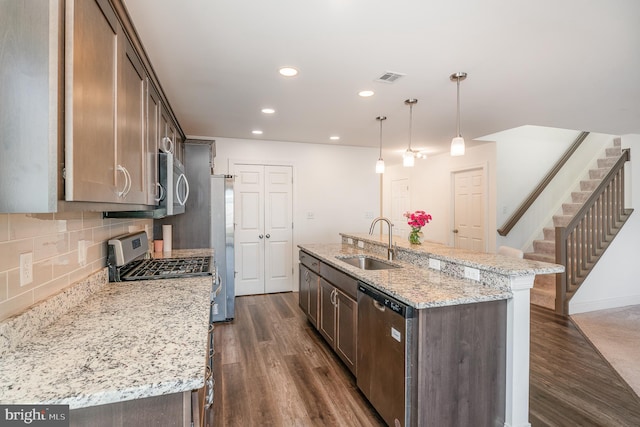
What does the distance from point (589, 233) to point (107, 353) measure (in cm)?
529

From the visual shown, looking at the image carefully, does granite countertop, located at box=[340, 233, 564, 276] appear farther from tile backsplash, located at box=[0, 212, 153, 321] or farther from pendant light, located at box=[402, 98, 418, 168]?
tile backsplash, located at box=[0, 212, 153, 321]

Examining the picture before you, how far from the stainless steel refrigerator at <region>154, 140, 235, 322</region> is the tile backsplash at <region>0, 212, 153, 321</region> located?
1.68 meters

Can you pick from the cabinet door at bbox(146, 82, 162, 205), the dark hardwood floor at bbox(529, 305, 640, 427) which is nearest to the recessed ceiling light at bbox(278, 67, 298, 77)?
the cabinet door at bbox(146, 82, 162, 205)

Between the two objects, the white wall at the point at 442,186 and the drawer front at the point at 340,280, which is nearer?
the drawer front at the point at 340,280

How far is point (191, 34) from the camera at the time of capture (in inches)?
75.5

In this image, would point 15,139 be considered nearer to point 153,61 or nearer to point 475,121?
point 153,61

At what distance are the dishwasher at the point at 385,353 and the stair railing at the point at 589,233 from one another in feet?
10.1

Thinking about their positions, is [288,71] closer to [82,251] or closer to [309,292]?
[82,251]

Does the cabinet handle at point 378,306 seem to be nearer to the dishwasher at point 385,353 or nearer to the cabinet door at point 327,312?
the dishwasher at point 385,353

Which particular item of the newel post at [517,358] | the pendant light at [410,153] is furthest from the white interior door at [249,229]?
the newel post at [517,358]

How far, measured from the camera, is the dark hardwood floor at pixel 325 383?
6.97 feet

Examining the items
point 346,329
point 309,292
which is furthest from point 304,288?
point 346,329

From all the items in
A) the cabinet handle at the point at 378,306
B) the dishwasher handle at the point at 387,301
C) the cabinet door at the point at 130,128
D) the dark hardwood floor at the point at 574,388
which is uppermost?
the cabinet door at the point at 130,128

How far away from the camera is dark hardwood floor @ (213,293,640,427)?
2125 mm
